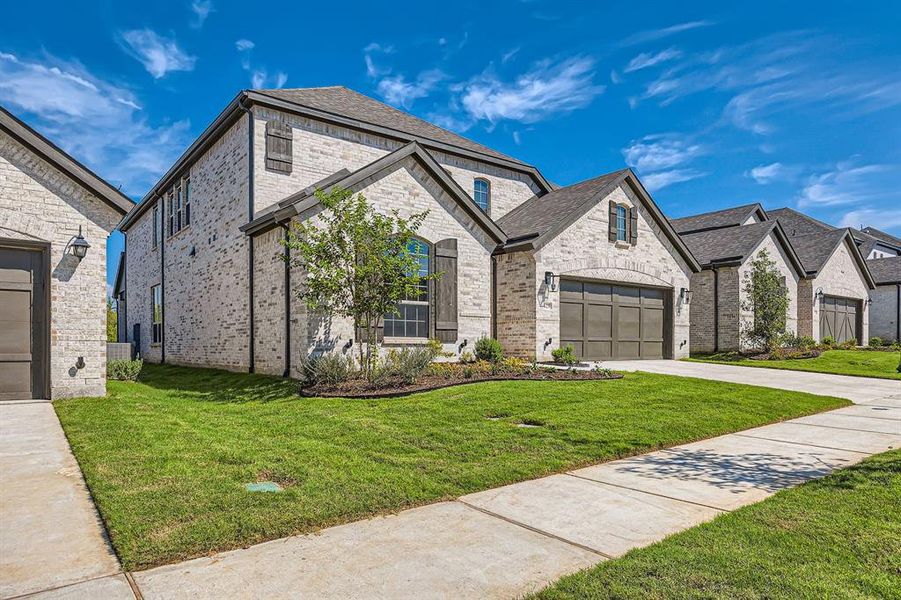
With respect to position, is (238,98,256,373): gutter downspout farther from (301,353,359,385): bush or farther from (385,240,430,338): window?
(385,240,430,338): window

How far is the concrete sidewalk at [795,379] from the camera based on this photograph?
1229 centimetres

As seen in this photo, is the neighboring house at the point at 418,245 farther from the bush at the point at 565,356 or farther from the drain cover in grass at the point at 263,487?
the drain cover in grass at the point at 263,487

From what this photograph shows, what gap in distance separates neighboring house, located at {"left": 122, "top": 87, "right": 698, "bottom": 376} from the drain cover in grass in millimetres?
7259

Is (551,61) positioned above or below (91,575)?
above

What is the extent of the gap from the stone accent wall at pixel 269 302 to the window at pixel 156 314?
996 centimetres

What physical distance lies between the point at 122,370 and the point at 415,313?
7882 millimetres

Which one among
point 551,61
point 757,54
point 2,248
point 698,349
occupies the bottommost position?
point 698,349

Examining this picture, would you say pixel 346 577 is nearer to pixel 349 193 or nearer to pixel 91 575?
pixel 91 575

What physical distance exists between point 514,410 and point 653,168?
23920 mm

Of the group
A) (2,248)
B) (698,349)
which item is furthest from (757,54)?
(2,248)

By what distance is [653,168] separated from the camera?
28.9 m

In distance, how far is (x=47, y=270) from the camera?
10211 millimetres

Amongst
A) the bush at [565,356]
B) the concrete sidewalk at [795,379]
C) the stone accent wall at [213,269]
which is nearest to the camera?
the concrete sidewalk at [795,379]

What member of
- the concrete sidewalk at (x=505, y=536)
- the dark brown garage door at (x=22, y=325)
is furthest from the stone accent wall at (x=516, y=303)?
the dark brown garage door at (x=22, y=325)
